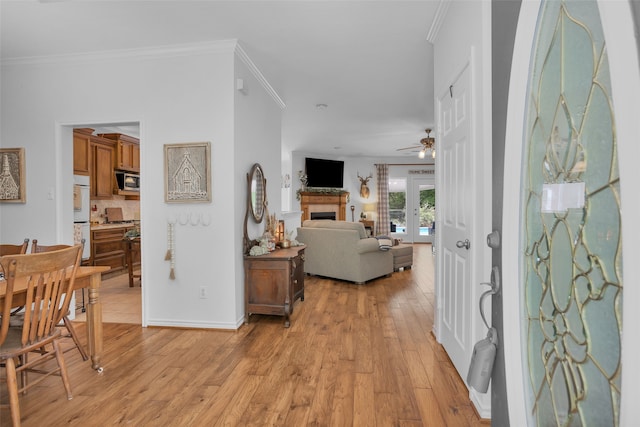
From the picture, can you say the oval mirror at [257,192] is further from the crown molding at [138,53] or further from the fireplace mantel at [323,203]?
the fireplace mantel at [323,203]

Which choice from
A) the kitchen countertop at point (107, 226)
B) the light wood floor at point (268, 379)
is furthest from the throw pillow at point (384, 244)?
the kitchen countertop at point (107, 226)

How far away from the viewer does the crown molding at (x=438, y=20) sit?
8.03 ft

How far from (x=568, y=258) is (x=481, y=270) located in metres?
1.12

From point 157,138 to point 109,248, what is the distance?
10.8ft

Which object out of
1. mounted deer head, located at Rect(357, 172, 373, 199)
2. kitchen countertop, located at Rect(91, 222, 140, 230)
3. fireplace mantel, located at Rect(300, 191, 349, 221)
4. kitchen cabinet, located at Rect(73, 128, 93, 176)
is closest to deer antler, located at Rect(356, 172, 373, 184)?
mounted deer head, located at Rect(357, 172, 373, 199)

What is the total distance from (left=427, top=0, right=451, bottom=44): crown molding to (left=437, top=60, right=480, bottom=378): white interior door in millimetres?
569

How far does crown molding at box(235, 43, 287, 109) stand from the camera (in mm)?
3197

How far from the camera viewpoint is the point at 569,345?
0.82 meters

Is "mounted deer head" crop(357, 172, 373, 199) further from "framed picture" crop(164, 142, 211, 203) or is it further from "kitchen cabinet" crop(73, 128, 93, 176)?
"framed picture" crop(164, 142, 211, 203)

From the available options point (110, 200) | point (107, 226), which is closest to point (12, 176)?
point (107, 226)

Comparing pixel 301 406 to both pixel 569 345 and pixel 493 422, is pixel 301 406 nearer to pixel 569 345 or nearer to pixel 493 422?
pixel 493 422

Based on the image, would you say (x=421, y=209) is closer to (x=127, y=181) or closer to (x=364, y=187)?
(x=364, y=187)

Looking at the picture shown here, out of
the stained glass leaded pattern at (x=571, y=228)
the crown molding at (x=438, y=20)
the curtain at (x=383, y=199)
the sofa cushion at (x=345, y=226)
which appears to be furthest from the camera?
the curtain at (x=383, y=199)

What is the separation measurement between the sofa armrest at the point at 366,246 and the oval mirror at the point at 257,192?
1.57m
